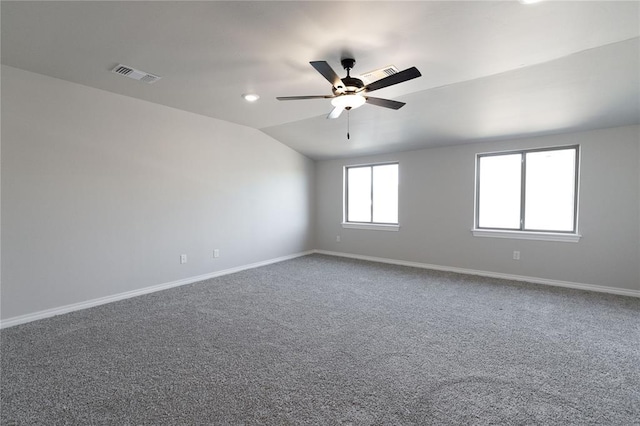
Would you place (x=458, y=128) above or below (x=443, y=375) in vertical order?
above

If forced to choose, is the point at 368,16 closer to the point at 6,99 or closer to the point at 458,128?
the point at 458,128

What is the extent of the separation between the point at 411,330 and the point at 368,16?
2582mm

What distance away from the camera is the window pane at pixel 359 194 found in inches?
243

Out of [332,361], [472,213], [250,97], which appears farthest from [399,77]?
[472,213]

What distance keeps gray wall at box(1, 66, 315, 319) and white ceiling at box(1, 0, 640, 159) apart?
32 cm

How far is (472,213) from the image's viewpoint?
478cm

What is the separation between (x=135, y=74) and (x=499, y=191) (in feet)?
16.7

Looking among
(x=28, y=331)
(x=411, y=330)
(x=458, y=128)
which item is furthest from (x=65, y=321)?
(x=458, y=128)

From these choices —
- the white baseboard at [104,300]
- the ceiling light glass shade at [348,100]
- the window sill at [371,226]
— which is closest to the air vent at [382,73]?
the ceiling light glass shade at [348,100]

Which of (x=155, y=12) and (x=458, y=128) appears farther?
(x=458, y=128)

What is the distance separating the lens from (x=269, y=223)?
5.55 metres

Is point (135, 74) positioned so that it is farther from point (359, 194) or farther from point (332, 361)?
point (359, 194)

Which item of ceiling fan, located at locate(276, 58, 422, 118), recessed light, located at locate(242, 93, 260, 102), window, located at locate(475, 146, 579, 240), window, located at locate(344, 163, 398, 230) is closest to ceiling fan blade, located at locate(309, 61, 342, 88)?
ceiling fan, located at locate(276, 58, 422, 118)

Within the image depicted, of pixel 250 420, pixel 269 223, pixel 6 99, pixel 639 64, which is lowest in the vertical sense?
pixel 250 420
